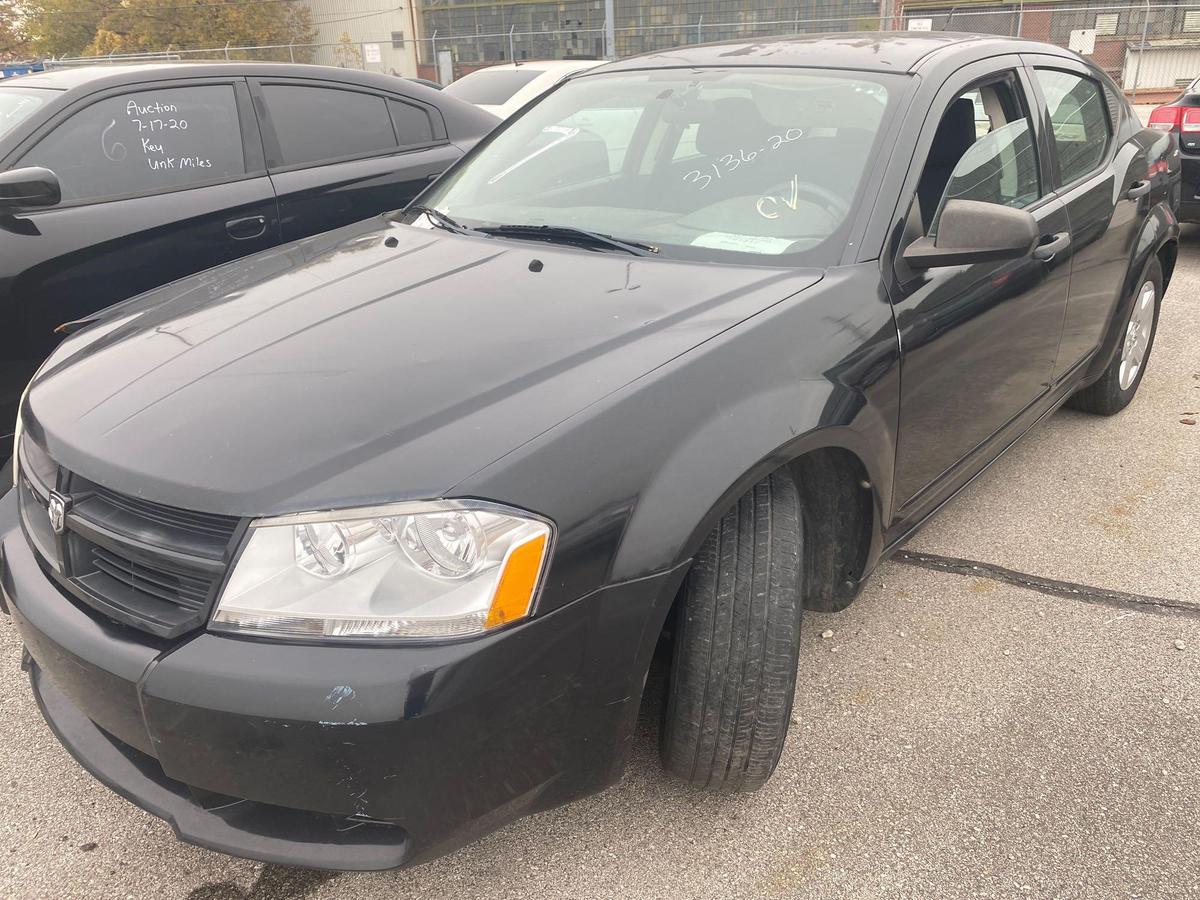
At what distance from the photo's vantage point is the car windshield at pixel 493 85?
27.6ft

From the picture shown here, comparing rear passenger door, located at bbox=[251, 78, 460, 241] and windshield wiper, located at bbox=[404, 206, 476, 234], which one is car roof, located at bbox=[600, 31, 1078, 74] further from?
rear passenger door, located at bbox=[251, 78, 460, 241]

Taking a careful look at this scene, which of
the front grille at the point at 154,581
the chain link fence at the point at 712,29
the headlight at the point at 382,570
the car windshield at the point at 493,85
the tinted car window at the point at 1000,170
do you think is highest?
the chain link fence at the point at 712,29

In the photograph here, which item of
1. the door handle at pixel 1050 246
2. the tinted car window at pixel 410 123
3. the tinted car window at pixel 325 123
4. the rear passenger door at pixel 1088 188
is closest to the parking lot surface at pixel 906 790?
the rear passenger door at pixel 1088 188

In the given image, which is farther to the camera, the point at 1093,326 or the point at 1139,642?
Answer: the point at 1093,326

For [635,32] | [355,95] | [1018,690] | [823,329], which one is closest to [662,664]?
[823,329]

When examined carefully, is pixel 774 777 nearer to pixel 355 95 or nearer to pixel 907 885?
pixel 907 885

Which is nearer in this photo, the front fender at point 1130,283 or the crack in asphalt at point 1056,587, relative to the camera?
the crack in asphalt at point 1056,587

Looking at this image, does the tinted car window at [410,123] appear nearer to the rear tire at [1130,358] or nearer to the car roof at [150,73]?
the car roof at [150,73]

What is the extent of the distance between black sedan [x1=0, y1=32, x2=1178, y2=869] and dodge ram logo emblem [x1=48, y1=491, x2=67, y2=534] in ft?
0.12

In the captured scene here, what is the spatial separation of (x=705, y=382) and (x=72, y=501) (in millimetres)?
1217

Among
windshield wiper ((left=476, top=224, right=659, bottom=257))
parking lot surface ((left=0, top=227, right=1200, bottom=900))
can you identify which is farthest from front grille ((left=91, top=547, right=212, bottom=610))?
windshield wiper ((left=476, top=224, right=659, bottom=257))

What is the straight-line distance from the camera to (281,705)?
1.53 metres

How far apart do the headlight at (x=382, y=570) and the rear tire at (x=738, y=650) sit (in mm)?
493

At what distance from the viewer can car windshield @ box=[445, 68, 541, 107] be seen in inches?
332
